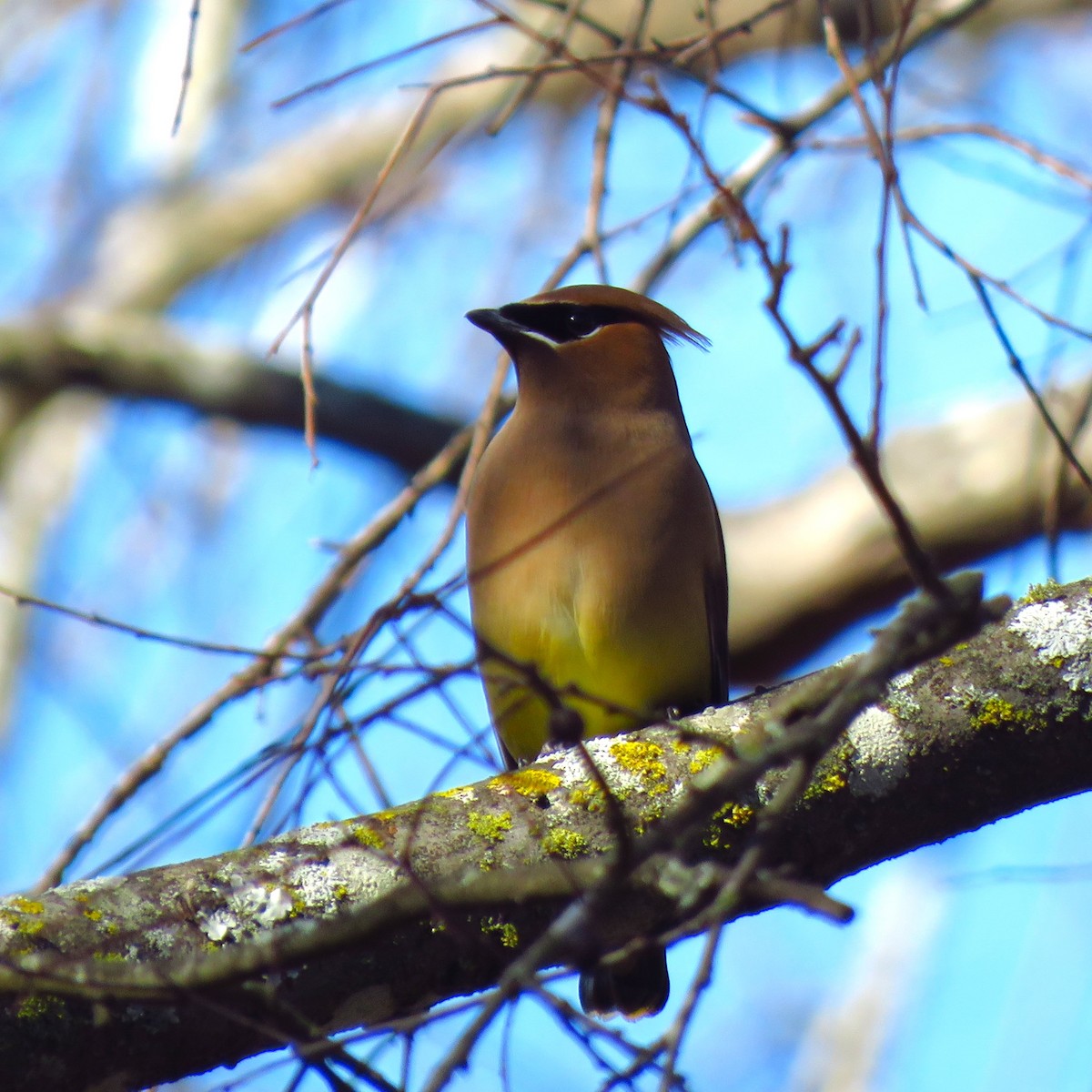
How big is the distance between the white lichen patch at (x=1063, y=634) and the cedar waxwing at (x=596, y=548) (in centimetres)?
113

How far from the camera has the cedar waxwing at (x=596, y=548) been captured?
3994 millimetres

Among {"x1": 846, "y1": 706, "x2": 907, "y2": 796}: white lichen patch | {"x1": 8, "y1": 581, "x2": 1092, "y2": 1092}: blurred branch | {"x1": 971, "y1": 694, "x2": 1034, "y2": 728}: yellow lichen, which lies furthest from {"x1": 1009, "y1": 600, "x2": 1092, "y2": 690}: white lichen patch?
{"x1": 846, "y1": 706, "x2": 907, "y2": 796}: white lichen patch

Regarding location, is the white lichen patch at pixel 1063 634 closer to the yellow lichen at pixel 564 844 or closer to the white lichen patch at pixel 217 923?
the yellow lichen at pixel 564 844

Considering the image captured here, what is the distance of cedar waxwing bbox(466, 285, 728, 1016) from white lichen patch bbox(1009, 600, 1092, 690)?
113 centimetres

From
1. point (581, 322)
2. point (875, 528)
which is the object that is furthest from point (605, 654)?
point (875, 528)

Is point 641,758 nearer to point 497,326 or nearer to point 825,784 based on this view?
point 825,784

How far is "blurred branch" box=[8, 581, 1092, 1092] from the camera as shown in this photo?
7.77 feet

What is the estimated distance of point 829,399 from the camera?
158 cm

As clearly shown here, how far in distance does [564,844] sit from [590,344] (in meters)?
2.05

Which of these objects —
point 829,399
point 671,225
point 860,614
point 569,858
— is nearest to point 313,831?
point 569,858

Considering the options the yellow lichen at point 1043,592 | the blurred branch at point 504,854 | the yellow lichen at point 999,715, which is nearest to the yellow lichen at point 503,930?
the blurred branch at point 504,854

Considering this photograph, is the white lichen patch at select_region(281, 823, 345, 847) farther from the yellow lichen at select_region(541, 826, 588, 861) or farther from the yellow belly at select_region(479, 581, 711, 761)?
the yellow belly at select_region(479, 581, 711, 761)

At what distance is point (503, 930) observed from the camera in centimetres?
270

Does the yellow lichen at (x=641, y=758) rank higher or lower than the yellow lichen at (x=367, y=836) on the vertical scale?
higher
